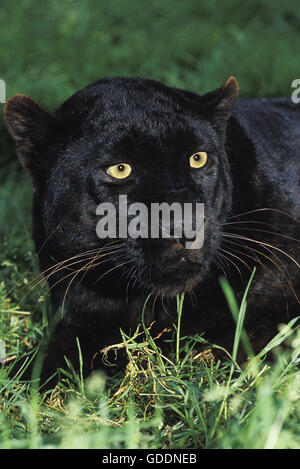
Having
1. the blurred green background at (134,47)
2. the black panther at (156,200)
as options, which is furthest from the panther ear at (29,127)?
the blurred green background at (134,47)

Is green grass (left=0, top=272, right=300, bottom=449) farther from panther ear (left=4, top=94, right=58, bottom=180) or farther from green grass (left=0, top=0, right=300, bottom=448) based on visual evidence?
panther ear (left=4, top=94, right=58, bottom=180)

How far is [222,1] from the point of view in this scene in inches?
296

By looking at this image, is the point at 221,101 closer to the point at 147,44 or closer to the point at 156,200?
the point at 156,200

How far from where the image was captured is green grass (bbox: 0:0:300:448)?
7.22 feet

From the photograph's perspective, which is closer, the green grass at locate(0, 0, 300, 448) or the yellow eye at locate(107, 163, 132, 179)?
the green grass at locate(0, 0, 300, 448)

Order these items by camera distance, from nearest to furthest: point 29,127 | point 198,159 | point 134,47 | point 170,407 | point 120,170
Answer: point 170,407 < point 120,170 < point 198,159 < point 29,127 < point 134,47

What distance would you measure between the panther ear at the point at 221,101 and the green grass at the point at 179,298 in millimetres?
917

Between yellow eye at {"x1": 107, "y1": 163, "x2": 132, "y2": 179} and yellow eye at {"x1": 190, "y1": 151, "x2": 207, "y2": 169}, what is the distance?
0.29 m

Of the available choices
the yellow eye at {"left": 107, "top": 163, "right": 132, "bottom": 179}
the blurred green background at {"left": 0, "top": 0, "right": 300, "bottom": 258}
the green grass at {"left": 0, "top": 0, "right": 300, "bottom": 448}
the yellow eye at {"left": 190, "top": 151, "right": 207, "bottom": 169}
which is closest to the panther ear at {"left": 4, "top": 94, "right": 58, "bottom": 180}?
the yellow eye at {"left": 107, "top": 163, "right": 132, "bottom": 179}

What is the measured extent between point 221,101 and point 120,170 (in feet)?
2.19

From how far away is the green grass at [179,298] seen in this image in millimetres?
2199

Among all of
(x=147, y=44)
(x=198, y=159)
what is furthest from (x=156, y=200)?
(x=147, y=44)

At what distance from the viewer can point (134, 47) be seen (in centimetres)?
677

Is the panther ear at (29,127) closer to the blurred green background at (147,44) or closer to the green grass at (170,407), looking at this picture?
the green grass at (170,407)
